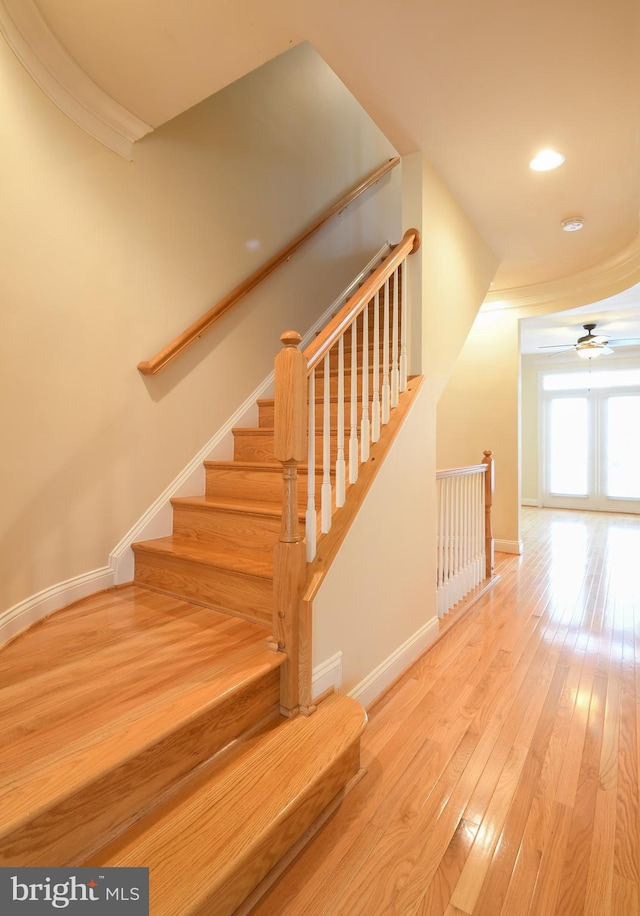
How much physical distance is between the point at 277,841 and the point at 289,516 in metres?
0.87

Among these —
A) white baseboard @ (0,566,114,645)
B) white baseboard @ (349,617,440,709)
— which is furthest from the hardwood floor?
white baseboard @ (0,566,114,645)

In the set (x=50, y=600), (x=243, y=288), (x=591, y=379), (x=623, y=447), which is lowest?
(x=50, y=600)

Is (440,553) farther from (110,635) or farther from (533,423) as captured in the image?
(533,423)

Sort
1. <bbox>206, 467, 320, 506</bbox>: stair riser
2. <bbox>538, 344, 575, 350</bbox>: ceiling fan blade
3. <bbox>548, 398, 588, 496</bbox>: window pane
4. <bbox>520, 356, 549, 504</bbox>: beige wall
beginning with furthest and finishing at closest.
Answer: <bbox>520, 356, 549, 504</bbox>: beige wall, <bbox>548, 398, 588, 496</bbox>: window pane, <bbox>538, 344, 575, 350</bbox>: ceiling fan blade, <bbox>206, 467, 320, 506</bbox>: stair riser

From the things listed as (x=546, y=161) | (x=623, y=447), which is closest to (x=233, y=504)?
(x=546, y=161)

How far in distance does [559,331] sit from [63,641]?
636 cm

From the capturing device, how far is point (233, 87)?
9.16 feet

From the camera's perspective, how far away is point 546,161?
96.7 inches

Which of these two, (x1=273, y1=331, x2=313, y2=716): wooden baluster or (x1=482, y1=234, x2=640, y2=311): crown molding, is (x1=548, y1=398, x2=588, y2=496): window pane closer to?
(x1=482, y1=234, x2=640, y2=311): crown molding

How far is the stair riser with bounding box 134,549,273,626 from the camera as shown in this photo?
1.81m

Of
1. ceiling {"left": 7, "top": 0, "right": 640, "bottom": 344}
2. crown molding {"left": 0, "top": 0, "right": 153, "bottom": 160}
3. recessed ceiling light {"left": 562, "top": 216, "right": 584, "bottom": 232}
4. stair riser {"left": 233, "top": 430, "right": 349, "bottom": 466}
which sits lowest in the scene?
stair riser {"left": 233, "top": 430, "right": 349, "bottom": 466}

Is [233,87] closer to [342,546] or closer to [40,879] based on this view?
[342,546]

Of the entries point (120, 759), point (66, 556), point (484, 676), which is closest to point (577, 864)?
point (484, 676)

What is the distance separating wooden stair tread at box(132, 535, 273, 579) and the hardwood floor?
30.7 inches
